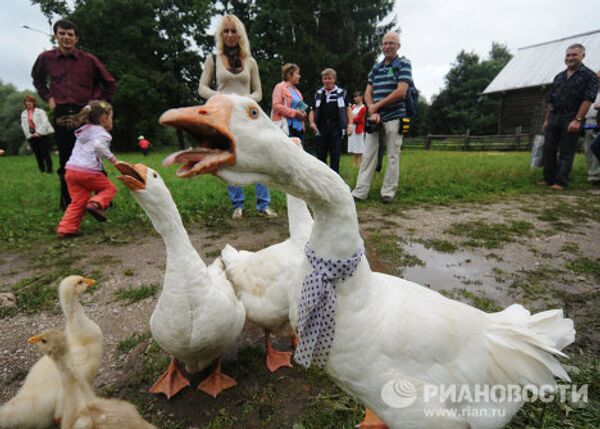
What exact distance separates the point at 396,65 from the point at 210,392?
5.59m

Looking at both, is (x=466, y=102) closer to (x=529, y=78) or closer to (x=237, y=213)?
(x=529, y=78)

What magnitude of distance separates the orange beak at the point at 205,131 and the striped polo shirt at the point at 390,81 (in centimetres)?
536

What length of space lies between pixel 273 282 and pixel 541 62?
32003 millimetres

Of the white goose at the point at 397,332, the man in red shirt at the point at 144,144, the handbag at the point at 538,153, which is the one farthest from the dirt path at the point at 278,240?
the man in red shirt at the point at 144,144

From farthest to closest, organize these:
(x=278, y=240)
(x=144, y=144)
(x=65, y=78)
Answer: (x=144, y=144) → (x=65, y=78) → (x=278, y=240)

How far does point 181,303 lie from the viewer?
1982mm

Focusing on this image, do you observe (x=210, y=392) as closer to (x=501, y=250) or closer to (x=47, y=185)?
(x=501, y=250)

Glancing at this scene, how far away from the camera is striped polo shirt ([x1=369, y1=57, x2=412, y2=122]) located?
5.64 m

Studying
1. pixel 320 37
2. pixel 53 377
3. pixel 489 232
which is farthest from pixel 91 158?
pixel 320 37

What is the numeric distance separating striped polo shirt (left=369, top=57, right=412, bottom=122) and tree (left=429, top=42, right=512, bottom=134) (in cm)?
4069

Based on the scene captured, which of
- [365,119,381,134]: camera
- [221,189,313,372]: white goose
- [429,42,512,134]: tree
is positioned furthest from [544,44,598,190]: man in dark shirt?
[429,42,512,134]: tree

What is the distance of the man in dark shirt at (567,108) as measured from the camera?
664 centimetres

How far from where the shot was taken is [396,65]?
5.71 m

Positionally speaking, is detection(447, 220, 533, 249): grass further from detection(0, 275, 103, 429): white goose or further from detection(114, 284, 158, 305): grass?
detection(0, 275, 103, 429): white goose
